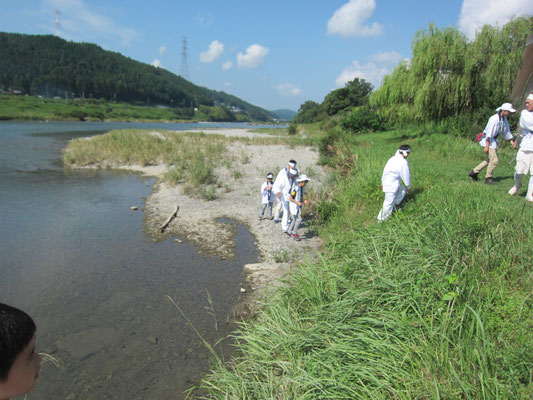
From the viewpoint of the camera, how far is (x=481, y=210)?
17.3 ft

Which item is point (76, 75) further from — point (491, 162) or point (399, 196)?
point (491, 162)

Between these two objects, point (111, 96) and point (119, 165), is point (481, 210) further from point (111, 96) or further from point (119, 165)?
point (111, 96)

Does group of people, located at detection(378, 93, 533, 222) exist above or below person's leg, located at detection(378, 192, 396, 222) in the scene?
above

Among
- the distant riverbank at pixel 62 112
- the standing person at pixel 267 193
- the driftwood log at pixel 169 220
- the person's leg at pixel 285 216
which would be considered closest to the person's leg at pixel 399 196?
the person's leg at pixel 285 216

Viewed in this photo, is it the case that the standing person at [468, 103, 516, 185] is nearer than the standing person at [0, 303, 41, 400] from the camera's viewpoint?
No

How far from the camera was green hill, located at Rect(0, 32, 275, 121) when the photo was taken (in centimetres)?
10962

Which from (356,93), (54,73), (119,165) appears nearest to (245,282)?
(119,165)

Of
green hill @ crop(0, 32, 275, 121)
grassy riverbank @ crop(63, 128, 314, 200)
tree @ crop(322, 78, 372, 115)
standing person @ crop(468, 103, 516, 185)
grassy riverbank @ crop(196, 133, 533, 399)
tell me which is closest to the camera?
grassy riverbank @ crop(196, 133, 533, 399)

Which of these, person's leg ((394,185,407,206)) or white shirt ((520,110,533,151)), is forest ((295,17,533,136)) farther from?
person's leg ((394,185,407,206))

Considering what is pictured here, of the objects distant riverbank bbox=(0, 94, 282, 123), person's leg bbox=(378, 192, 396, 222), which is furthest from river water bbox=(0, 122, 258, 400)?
Result: distant riverbank bbox=(0, 94, 282, 123)

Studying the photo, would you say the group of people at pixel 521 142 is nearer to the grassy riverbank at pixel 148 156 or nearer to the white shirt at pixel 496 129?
the white shirt at pixel 496 129

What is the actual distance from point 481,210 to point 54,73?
146 metres

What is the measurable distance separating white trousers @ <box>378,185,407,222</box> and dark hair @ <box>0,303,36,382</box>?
708 centimetres

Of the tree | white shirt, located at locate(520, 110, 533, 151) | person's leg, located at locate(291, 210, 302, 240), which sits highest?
the tree
